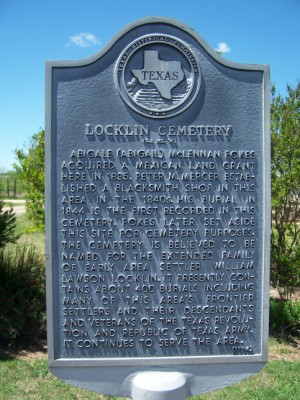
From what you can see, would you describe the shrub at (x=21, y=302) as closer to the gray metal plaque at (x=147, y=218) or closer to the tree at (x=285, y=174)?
the gray metal plaque at (x=147, y=218)

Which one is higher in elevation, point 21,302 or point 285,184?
point 285,184

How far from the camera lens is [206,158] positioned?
3240mm

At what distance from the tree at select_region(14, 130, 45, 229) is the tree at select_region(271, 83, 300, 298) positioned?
183 inches

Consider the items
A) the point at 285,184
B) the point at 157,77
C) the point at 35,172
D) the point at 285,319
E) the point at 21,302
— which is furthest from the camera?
the point at 35,172

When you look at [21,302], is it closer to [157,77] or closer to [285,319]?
[285,319]

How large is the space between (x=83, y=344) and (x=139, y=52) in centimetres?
229

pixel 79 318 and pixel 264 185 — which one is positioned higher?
pixel 264 185

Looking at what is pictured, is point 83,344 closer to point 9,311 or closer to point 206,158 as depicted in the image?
point 206,158

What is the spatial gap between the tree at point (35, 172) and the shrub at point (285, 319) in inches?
199

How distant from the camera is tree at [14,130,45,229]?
877 centimetres

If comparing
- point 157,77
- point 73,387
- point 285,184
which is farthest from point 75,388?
point 285,184

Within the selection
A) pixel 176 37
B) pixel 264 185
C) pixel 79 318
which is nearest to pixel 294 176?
pixel 264 185

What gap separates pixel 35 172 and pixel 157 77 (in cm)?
601

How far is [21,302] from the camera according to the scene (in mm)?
6234
